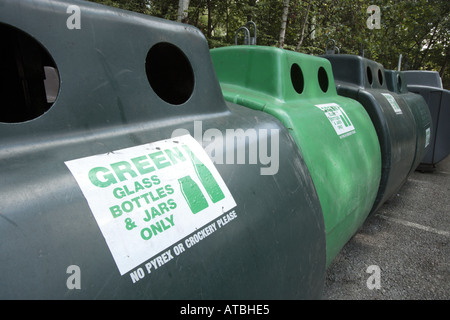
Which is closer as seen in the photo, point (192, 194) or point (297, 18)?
point (192, 194)

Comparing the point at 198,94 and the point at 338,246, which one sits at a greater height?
the point at 198,94

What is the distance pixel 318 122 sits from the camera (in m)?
1.37

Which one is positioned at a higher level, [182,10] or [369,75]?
[182,10]

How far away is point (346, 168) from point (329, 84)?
658 mm

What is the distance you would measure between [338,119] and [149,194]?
118 cm

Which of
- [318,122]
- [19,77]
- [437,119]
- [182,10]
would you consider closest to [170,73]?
[19,77]

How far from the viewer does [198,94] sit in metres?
1.00

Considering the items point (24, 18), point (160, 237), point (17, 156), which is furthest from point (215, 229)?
point (24, 18)

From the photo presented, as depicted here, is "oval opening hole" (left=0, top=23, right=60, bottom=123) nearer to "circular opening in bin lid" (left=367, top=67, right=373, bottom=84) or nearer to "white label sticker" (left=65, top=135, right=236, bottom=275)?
"white label sticker" (left=65, top=135, right=236, bottom=275)

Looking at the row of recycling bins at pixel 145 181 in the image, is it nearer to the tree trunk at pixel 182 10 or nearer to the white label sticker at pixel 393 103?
the white label sticker at pixel 393 103

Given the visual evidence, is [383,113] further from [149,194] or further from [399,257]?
[149,194]

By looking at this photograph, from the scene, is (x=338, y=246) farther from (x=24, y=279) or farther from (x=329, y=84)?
(x=24, y=279)

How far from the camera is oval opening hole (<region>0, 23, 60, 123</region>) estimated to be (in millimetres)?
861

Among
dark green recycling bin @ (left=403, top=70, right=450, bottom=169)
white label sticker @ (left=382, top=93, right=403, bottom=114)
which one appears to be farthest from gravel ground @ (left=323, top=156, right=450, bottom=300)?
dark green recycling bin @ (left=403, top=70, right=450, bottom=169)
